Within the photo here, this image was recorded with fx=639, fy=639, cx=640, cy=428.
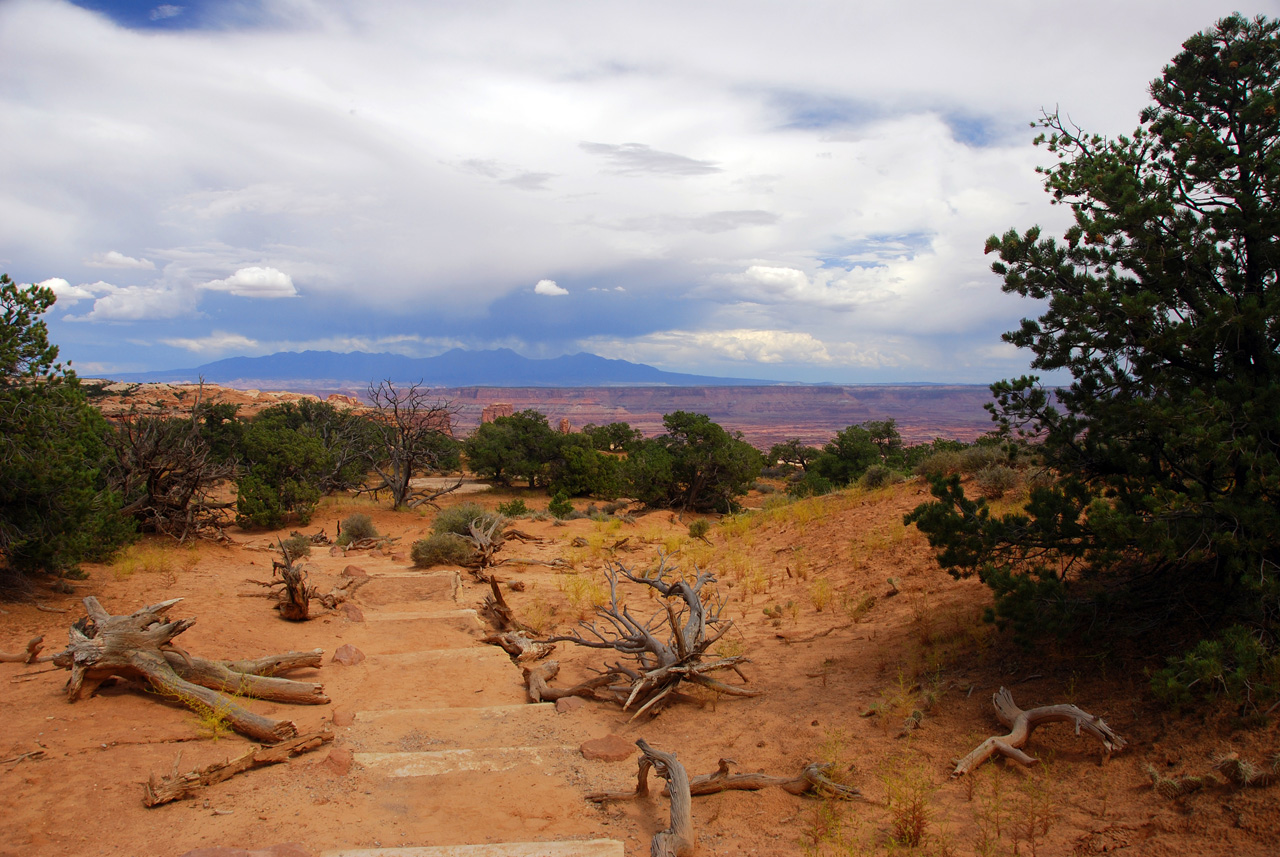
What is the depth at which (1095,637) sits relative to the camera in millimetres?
5551

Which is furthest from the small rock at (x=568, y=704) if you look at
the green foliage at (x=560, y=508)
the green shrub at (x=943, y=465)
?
the green foliage at (x=560, y=508)

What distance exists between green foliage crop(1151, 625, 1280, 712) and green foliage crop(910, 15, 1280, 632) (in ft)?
1.11

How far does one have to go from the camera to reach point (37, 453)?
28.3 ft

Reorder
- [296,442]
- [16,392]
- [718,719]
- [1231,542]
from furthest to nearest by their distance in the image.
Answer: [296,442], [16,392], [718,719], [1231,542]

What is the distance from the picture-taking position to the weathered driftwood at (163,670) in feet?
18.5

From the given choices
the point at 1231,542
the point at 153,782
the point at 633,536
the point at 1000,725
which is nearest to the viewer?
the point at 1231,542

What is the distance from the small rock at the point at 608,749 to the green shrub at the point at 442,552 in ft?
28.4

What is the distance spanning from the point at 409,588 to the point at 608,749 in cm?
741

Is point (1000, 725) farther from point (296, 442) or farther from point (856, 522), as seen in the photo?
point (296, 442)

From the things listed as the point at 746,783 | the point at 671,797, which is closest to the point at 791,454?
the point at 746,783

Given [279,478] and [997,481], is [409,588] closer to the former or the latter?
[997,481]

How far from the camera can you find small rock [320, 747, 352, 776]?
199 inches

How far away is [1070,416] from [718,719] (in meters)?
4.28

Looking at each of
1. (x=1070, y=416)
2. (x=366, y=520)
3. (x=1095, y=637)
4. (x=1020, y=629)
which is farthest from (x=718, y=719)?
(x=366, y=520)
